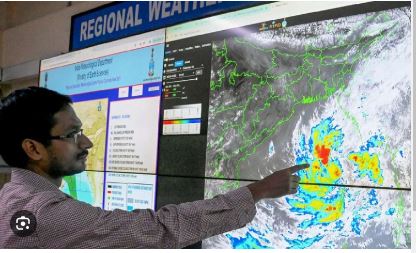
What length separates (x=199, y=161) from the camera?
1972 millimetres

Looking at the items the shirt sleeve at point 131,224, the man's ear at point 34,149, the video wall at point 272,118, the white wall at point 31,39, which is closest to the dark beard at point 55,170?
the man's ear at point 34,149

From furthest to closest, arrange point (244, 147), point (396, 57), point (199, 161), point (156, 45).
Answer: point (156, 45)
point (199, 161)
point (244, 147)
point (396, 57)

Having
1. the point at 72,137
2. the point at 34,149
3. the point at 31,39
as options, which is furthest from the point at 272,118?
the point at 31,39

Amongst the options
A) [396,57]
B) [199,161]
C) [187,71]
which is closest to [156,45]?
[187,71]

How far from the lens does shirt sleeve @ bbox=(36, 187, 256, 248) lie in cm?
118

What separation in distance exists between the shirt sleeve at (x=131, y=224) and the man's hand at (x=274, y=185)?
3.6 inches

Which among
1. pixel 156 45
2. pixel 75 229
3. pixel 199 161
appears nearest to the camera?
pixel 75 229

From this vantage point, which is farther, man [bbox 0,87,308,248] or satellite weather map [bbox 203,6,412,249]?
satellite weather map [bbox 203,6,412,249]

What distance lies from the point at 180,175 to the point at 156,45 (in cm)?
64

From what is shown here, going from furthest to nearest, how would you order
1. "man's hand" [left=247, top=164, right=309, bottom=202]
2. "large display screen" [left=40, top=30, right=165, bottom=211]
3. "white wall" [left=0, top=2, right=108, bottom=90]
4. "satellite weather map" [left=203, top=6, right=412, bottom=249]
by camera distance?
1. "white wall" [left=0, top=2, right=108, bottom=90]
2. "large display screen" [left=40, top=30, right=165, bottom=211]
3. "satellite weather map" [left=203, top=6, right=412, bottom=249]
4. "man's hand" [left=247, top=164, right=309, bottom=202]

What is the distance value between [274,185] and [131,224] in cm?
44

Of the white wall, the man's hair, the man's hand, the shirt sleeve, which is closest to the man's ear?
the man's hair

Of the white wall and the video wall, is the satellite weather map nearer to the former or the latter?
the video wall

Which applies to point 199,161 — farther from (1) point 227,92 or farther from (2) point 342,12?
(2) point 342,12
